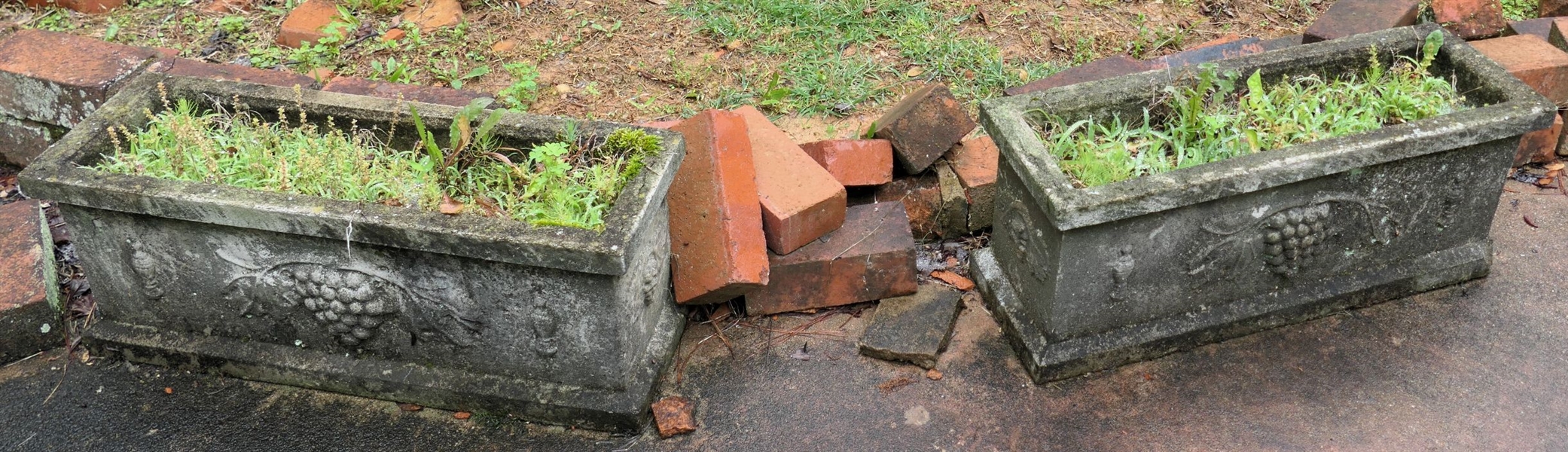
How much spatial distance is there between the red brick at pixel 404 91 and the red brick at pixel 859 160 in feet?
4.32

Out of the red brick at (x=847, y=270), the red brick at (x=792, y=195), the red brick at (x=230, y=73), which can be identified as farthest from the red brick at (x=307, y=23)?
the red brick at (x=847, y=270)

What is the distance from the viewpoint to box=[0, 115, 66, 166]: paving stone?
4.82 meters

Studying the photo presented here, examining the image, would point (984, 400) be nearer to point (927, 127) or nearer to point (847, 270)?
point (847, 270)

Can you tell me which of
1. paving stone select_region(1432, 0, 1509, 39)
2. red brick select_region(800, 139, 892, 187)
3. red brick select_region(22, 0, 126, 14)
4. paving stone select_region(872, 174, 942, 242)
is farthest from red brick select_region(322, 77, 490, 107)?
paving stone select_region(1432, 0, 1509, 39)

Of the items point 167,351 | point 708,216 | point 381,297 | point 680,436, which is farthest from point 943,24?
point 167,351

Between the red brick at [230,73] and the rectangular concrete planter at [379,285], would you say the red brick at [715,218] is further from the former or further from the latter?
the red brick at [230,73]

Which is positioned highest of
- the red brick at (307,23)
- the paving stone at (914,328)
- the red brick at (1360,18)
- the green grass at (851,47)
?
the red brick at (1360,18)

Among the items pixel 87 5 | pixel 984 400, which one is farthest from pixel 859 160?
pixel 87 5

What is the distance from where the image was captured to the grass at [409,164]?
349cm

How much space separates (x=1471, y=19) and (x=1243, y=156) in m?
2.28

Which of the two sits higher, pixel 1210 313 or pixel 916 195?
pixel 916 195

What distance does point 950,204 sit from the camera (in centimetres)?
430

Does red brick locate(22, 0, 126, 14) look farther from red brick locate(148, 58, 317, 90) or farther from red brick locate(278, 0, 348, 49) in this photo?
red brick locate(148, 58, 317, 90)

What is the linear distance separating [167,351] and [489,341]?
1.20 meters
